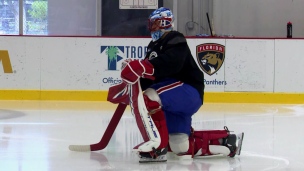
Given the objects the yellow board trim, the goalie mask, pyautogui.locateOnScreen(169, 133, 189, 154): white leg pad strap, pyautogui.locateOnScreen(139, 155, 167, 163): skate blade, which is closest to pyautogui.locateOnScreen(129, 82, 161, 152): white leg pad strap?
pyautogui.locateOnScreen(139, 155, 167, 163): skate blade

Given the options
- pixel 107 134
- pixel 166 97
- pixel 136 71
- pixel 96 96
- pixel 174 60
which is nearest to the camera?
pixel 136 71

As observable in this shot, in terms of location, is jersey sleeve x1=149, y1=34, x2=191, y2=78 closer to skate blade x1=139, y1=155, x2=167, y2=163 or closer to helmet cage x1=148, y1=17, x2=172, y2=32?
helmet cage x1=148, y1=17, x2=172, y2=32

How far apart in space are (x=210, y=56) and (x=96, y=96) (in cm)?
161

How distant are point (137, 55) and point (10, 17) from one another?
3709mm

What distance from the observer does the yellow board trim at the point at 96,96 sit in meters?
8.73

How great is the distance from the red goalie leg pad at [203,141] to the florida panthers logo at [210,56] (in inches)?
189

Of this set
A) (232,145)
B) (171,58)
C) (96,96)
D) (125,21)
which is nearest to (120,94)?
(171,58)

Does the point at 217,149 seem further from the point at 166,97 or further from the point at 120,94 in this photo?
the point at 120,94

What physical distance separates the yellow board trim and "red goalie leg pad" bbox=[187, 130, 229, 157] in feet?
15.6

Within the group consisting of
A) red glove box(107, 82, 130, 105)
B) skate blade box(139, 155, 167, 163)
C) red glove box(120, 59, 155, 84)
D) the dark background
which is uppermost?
the dark background

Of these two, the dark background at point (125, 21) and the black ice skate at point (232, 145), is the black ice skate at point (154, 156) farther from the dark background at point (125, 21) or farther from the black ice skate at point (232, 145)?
the dark background at point (125, 21)

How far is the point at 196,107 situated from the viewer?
3.86 meters

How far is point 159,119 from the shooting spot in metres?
3.71

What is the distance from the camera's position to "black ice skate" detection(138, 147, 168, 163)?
3.69 metres
